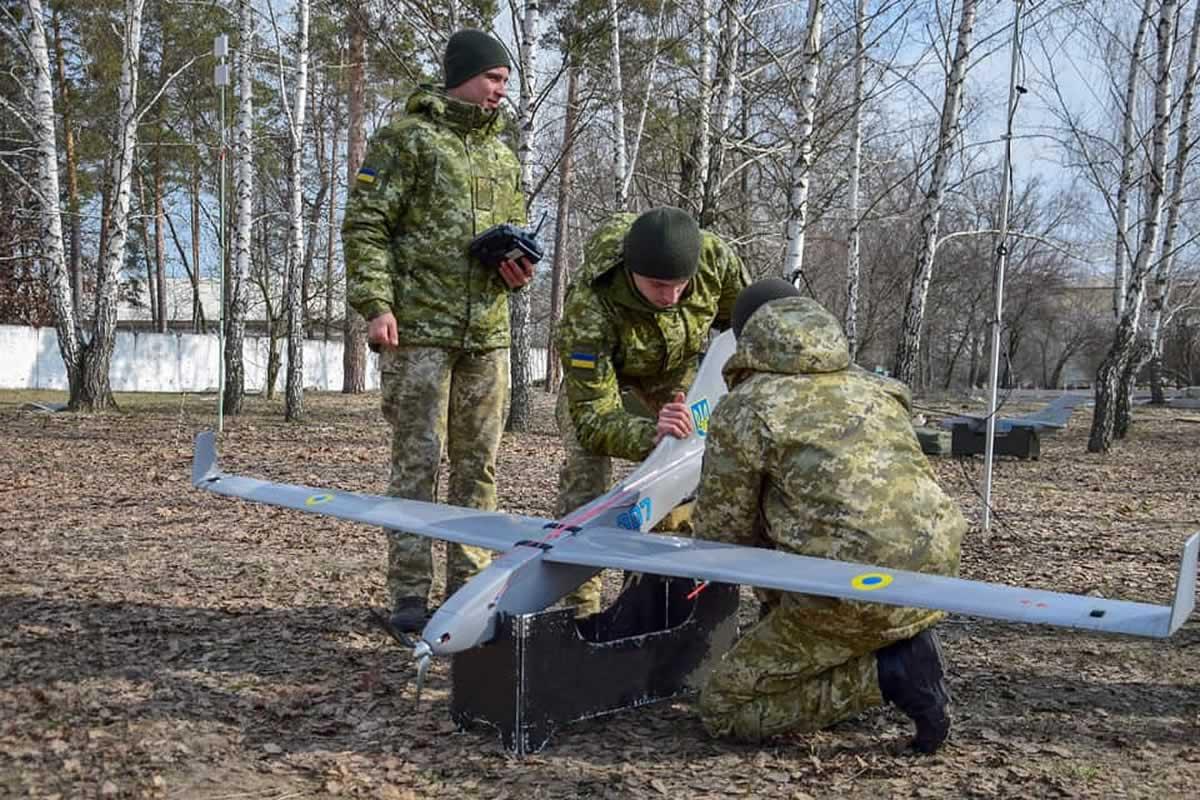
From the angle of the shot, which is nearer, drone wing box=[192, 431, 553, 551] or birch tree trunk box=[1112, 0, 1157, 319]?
drone wing box=[192, 431, 553, 551]

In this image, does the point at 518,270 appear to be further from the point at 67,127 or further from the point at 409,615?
the point at 67,127

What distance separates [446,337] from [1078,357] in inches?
3110

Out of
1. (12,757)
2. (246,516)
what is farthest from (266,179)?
(12,757)

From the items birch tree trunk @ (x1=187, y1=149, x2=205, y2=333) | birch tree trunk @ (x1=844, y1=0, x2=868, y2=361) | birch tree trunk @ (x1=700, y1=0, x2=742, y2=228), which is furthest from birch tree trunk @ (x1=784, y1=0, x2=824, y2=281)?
birch tree trunk @ (x1=187, y1=149, x2=205, y2=333)

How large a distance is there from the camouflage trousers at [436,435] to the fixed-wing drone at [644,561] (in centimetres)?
31

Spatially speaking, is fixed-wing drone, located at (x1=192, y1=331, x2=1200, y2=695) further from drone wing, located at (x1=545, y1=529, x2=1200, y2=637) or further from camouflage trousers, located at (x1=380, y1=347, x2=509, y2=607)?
camouflage trousers, located at (x1=380, y1=347, x2=509, y2=607)

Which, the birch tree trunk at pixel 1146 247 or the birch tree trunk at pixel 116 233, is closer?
the birch tree trunk at pixel 1146 247

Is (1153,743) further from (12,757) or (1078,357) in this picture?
(1078,357)

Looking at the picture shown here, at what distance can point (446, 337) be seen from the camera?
501 cm

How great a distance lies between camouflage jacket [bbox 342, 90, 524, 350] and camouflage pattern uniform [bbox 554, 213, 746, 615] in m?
0.49

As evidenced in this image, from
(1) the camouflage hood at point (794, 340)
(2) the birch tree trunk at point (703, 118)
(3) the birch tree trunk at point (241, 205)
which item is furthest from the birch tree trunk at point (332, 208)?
(1) the camouflage hood at point (794, 340)

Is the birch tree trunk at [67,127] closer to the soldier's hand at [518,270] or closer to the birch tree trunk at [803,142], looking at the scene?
the birch tree trunk at [803,142]

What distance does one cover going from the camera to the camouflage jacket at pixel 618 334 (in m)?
4.77

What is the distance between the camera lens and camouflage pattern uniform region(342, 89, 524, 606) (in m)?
4.97
